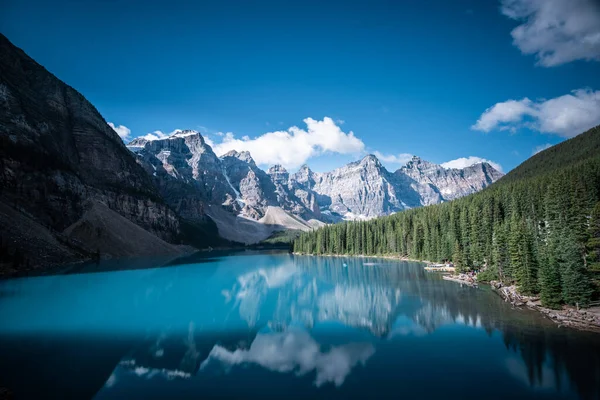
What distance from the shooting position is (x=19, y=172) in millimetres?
91000

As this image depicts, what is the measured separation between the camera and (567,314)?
26859 millimetres

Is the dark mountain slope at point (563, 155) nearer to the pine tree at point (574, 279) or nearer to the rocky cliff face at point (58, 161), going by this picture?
the pine tree at point (574, 279)

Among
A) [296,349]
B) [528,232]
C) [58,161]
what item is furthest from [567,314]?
[58,161]

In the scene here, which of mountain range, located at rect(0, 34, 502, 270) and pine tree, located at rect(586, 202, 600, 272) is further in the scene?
mountain range, located at rect(0, 34, 502, 270)

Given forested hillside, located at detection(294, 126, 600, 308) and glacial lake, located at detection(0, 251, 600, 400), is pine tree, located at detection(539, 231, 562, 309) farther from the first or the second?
glacial lake, located at detection(0, 251, 600, 400)

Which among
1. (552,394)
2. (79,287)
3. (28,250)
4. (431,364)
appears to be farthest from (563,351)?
(28,250)

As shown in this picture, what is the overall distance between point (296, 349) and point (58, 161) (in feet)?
416

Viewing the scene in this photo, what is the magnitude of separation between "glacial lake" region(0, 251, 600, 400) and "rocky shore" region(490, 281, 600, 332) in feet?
3.40

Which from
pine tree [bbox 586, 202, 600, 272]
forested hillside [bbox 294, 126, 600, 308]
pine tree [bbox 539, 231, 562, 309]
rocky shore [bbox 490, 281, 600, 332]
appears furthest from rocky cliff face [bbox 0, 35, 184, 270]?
pine tree [bbox 586, 202, 600, 272]

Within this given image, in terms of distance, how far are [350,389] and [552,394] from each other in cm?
933

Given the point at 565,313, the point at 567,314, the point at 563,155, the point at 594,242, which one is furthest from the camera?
the point at 563,155

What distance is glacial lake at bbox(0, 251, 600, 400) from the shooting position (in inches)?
648

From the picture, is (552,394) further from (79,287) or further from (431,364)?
(79,287)

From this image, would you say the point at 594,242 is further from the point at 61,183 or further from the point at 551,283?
the point at 61,183
